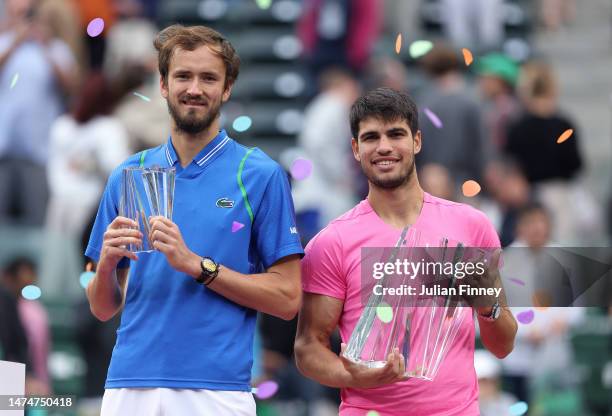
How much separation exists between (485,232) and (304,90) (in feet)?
23.4

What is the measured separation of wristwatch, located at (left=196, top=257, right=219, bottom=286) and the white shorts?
0.36 m

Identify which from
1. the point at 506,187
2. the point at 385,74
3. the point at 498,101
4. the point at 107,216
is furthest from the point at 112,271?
the point at 498,101

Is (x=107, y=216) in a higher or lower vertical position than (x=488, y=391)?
higher

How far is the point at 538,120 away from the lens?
33.1ft

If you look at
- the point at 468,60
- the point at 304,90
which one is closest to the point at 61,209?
the point at 304,90

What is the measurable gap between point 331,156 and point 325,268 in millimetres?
5364

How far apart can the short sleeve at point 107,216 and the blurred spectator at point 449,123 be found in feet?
14.6

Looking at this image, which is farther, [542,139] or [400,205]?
[542,139]

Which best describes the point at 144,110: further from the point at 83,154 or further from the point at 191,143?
the point at 191,143

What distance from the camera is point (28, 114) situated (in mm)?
10000

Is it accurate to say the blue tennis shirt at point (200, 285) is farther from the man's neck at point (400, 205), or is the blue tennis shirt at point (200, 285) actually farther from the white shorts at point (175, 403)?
the man's neck at point (400, 205)

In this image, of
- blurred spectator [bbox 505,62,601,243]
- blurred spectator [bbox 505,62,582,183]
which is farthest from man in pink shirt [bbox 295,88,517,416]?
blurred spectator [bbox 505,62,582,183]

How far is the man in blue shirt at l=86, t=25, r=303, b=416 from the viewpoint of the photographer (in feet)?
15.4

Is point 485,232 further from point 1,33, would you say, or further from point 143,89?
point 1,33
